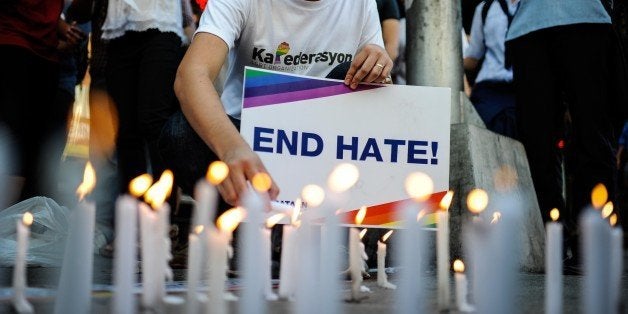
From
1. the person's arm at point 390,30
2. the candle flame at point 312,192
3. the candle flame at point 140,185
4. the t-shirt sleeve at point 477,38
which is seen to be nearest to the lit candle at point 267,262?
the candle flame at point 140,185

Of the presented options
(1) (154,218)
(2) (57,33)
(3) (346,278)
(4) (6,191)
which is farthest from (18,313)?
(2) (57,33)

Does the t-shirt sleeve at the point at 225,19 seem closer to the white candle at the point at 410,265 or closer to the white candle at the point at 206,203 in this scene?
the white candle at the point at 206,203

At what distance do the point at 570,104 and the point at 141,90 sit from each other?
2.00 metres

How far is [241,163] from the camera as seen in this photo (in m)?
2.17

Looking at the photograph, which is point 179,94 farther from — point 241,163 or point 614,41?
point 614,41

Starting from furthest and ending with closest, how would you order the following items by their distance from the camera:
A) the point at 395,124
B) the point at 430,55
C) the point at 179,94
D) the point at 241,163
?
the point at 430,55 → the point at 395,124 → the point at 179,94 → the point at 241,163

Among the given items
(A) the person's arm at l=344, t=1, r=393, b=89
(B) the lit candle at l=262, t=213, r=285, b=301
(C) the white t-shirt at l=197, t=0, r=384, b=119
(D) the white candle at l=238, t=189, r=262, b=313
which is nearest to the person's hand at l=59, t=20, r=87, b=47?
(C) the white t-shirt at l=197, t=0, r=384, b=119

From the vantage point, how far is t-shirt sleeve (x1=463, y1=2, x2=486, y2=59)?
5086 mm

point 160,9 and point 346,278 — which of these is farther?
point 160,9

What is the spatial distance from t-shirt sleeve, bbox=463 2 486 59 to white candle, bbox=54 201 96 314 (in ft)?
13.8

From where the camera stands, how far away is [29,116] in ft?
12.6

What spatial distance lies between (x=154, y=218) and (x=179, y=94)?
4.44 ft

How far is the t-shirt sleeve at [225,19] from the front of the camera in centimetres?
287

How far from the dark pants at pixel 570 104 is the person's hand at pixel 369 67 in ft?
3.48
